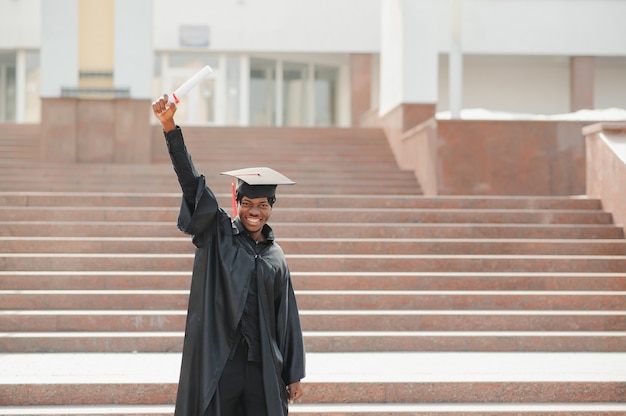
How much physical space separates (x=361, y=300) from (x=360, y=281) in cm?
35

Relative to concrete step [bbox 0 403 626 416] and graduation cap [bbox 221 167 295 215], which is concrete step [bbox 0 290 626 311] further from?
graduation cap [bbox 221 167 295 215]

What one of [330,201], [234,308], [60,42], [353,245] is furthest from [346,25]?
[234,308]

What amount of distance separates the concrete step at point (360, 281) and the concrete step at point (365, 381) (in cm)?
143

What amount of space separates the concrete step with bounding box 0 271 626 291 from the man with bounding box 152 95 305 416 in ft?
15.1

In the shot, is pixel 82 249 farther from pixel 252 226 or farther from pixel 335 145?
pixel 335 145

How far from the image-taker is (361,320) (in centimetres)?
785

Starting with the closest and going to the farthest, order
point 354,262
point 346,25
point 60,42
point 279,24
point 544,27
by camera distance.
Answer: point 354,262
point 60,42
point 544,27
point 279,24
point 346,25

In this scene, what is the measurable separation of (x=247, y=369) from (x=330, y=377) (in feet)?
8.83

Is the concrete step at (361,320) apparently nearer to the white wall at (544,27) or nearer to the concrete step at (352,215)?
the concrete step at (352,215)

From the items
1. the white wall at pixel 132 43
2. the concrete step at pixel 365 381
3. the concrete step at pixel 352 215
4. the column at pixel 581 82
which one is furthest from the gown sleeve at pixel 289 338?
the column at pixel 581 82

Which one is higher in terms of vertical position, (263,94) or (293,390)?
(263,94)

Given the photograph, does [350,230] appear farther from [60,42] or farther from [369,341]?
[60,42]

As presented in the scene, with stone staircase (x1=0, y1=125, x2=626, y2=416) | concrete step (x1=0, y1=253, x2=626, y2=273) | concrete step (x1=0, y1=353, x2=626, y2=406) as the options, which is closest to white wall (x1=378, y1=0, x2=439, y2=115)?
stone staircase (x1=0, y1=125, x2=626, y2=416)

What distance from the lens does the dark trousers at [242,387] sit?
3.57 metres
